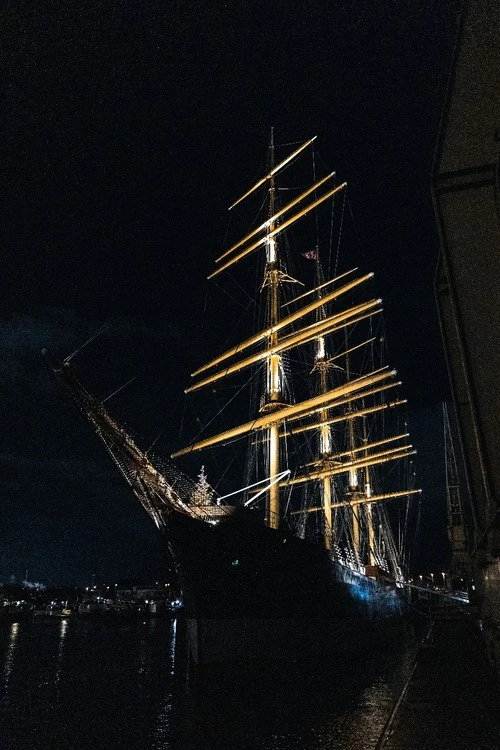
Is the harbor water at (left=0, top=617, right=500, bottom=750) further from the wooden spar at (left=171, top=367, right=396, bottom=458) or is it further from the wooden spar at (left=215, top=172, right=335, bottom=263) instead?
the wooden spar at (left=215, top=172, right=335, bottom=263)

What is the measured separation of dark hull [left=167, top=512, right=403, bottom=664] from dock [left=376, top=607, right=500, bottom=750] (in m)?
4.74

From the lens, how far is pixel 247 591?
1755cm

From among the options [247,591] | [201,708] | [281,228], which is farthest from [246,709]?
[281,228]

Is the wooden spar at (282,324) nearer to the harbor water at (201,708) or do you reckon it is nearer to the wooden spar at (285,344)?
the wooden spar at (285,344)

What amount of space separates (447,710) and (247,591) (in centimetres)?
970

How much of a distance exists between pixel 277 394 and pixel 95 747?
18.9m

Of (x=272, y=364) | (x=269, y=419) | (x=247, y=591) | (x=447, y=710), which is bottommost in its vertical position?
(x=447, y=710)

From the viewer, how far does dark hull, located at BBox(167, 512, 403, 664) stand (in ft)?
55.7

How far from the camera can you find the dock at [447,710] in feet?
21.2

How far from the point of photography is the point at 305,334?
28375 mm

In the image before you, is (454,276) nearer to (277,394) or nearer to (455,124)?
(455,124)

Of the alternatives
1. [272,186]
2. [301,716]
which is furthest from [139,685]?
[272,186]

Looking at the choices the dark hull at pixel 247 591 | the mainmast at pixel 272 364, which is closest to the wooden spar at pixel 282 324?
the mainmast at pixel 272 364

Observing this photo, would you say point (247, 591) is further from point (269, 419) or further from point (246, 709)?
point (269, 419)
